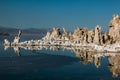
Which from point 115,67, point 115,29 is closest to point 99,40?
point 115,29

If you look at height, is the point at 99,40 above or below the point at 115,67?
above

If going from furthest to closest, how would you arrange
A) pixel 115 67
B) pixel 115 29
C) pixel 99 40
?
pixel 99 40, pixel 115 29, pixel 115 67

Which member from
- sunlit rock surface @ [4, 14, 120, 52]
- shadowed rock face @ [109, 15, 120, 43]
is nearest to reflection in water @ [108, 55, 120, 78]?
sunlit rock surface @ [4, 14, 120, 52]

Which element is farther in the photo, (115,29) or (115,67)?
(115,29)

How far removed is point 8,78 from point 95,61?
18136mm

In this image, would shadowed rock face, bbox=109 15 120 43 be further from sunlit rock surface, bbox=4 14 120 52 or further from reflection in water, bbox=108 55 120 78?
reflection in water, bbox=108 55 120 78

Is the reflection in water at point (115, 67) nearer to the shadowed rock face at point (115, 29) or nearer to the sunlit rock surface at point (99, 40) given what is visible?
the sunlit rock surface at point (99, 40)

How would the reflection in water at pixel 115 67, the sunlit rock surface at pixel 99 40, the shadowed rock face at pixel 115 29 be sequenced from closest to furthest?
the reflection in water at pixel 115 67
the sunlit rock surface at pixel 99 40
the shadowed rock face at pixel 115 29

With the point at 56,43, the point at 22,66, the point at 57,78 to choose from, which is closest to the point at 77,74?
the point at 57,78

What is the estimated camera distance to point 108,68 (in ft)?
134

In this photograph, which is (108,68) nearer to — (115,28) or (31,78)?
(31,78)

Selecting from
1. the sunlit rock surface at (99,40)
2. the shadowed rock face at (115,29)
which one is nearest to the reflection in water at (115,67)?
the sunlit rock surface at (99,40)

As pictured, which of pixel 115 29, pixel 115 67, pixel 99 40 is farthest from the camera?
pixel 99 40

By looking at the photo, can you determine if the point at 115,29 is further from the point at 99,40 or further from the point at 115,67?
the point at 115,67
